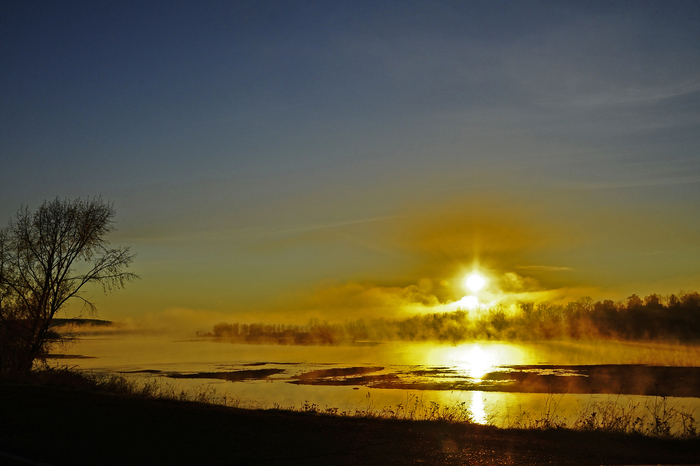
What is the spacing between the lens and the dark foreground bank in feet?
32.4

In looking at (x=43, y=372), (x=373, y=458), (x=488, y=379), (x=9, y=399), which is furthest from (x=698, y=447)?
(x=488, y=379)

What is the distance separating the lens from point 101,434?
11.6 meters

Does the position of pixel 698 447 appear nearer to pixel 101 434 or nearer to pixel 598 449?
pixel 598 449

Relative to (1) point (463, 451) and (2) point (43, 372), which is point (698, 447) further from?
(2) point (43, 372)

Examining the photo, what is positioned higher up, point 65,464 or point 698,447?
point 698,447

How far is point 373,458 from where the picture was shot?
9.98 m

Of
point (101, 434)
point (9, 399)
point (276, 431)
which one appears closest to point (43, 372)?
point (9, 399)

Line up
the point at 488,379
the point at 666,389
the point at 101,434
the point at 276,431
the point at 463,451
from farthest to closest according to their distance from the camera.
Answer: the point at 488,379, the point at 666,389, the point at 276,431, the point at 101,434, the point at 463,451

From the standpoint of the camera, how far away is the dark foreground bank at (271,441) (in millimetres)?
9875

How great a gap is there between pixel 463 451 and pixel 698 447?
5.75 meters

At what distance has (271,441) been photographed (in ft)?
37.0

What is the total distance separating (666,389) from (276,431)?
4443 centimetres

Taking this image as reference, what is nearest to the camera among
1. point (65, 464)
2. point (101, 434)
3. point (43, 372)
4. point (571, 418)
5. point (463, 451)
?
point (65, 464)

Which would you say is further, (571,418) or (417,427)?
(571,418)
